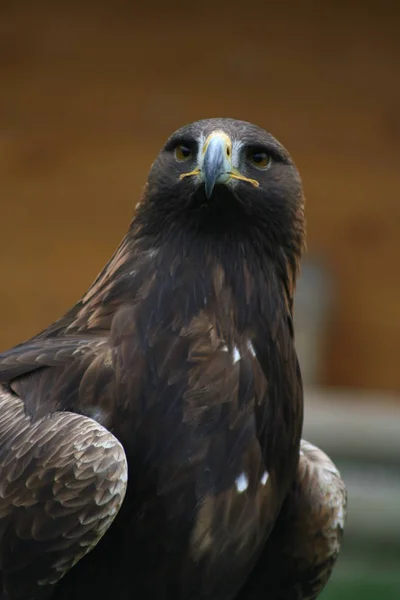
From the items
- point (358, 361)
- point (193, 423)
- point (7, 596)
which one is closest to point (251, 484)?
point (193, 423)

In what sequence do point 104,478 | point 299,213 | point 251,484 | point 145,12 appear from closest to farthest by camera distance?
point 104,478 < point 251,484 < point 299,213 < point 145,12

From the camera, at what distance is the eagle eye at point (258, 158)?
379cm

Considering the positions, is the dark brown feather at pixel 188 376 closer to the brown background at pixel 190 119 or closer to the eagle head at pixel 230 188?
the eagle head at pixel 230 188

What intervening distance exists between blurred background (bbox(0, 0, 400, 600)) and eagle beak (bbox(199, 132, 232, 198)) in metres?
3.85

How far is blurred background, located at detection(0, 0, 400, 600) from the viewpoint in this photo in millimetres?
7480

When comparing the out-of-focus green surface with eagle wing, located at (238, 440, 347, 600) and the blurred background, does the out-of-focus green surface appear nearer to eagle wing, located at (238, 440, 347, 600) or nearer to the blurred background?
the blurred background

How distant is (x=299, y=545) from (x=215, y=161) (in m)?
1.21

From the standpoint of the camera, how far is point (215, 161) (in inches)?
140

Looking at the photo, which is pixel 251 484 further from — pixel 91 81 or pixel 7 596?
pixel 91 81

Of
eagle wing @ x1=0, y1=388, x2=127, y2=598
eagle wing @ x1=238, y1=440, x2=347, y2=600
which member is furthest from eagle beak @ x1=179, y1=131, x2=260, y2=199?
eagle wing @ x1=238, y1=440, x2=347, y2=600

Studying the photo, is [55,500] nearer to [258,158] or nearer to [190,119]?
[258,158]

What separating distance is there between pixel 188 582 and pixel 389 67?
183 inches

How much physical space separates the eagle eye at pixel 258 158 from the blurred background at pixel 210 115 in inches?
142

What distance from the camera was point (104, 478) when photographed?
11.0ft
